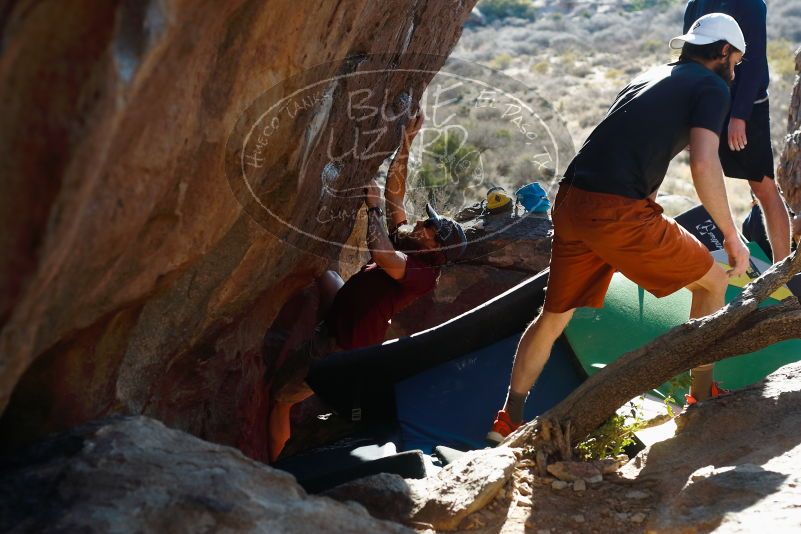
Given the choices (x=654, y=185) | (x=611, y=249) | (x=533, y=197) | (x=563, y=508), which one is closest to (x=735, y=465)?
(x=563, y=508)

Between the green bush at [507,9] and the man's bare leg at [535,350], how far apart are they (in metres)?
39.6

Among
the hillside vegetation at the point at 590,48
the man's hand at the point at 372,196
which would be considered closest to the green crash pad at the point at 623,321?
the man's hand at the point at 372,196

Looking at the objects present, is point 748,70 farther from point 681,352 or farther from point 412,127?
point 681,352

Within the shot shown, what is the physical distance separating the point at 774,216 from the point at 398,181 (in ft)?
7.61

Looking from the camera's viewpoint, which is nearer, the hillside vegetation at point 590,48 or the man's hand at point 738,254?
A: the man's hand at point 738,254

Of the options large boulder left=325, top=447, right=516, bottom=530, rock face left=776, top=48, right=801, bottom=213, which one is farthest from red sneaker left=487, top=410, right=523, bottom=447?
rock face left=776, top=48, right=801, bottom=213

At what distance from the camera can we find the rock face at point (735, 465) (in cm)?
302

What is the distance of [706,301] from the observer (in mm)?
4578

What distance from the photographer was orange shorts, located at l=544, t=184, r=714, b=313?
14.0 feet

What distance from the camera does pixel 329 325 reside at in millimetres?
5988

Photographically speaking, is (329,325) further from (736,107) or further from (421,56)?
(736,107)

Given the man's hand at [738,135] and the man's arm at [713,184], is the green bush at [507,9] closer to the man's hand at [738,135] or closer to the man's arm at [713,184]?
the man's hand at [738,135]

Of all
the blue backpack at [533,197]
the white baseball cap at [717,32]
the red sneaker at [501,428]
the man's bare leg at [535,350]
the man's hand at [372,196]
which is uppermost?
the white baseball cap at [717,32]

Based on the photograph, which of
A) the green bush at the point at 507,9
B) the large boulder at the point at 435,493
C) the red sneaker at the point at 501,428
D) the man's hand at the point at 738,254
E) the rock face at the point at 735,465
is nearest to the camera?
the rock face at the point at 735,465
